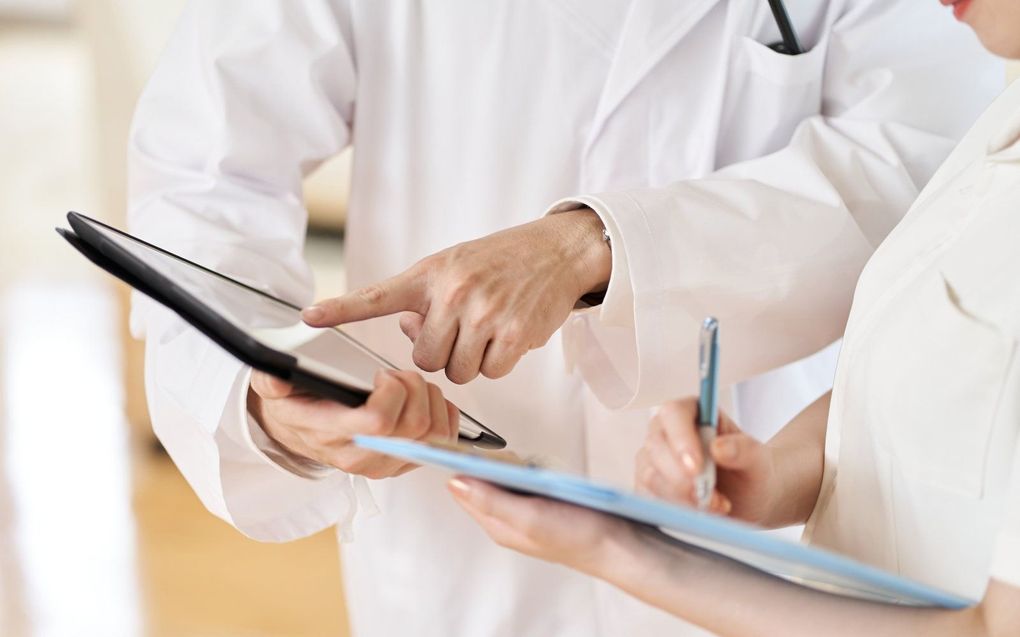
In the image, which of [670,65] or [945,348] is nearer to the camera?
[945,348]

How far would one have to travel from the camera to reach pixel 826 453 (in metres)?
0.91

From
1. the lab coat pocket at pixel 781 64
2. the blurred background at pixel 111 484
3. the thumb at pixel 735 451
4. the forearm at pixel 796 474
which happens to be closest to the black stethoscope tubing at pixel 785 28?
the lab coat pocket at pixel 781 64

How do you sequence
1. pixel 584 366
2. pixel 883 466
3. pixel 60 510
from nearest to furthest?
pixel 883 466 < pixel 584 366 < pixel 60 510

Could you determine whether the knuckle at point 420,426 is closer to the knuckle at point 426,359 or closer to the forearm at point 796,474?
the knuckle at point 426,359

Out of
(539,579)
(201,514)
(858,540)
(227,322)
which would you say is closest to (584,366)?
(539,579)

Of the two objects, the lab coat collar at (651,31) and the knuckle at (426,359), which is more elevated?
the lab coat collar at (651,31)

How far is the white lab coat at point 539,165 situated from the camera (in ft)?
3.50

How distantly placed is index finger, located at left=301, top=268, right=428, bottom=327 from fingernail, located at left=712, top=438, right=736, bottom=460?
28cm

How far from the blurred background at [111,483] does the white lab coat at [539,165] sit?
1.09m

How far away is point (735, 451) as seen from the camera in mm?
740

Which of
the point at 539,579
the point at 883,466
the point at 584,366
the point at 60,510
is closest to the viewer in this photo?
the point at 883,466

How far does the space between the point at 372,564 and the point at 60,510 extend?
1371 millimetres

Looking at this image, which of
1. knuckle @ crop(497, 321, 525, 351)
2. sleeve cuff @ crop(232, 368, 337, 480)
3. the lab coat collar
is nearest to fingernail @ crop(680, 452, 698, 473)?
knuckle @ crop(497, 321, 525, 351)

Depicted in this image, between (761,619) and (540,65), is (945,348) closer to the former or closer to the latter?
(761,619)
